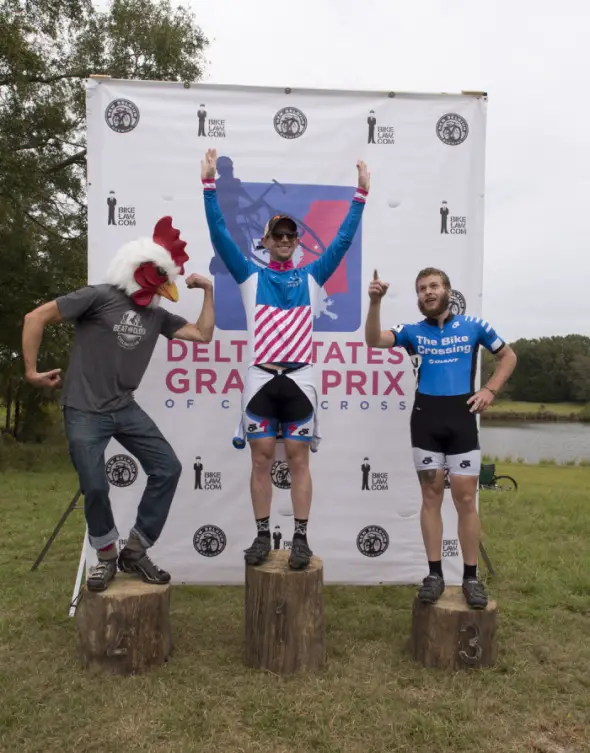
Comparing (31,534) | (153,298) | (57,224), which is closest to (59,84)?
(57,224)

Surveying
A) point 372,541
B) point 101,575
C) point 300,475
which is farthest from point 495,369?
point 101,575

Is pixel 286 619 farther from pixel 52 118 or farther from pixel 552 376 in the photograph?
pixel 552 376

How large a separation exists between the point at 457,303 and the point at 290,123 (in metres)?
1.48

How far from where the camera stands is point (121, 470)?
3.83 m

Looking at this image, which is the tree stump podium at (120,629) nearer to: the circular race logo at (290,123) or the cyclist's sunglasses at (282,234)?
the cyclist's sunglasses at (282,234)

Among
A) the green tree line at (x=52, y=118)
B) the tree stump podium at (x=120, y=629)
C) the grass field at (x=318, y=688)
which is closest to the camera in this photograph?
the grass field at (x=318, y=688)

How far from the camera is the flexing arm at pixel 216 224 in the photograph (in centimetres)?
309

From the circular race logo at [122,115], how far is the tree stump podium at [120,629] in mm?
2575

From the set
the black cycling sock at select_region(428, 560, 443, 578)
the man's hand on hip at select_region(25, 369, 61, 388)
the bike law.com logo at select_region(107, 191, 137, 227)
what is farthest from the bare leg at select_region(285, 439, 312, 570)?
the bike law.com logo at select_region(107, 191, 137, 227)

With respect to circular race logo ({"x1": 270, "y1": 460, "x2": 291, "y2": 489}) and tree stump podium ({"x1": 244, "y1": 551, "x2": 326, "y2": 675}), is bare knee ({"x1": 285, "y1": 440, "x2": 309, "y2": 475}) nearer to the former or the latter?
tree stump podium ({"x1": 244, "y1": 551, "x2": 326, "y2": 675})

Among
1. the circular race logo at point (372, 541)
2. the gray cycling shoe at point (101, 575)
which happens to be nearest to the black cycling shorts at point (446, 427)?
the circular race logo at point (372, 541)

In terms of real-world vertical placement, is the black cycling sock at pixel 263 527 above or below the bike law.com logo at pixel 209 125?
below

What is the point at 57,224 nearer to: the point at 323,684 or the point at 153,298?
the point at 153,298

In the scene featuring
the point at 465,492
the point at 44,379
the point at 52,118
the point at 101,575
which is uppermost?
the point at 52,118
